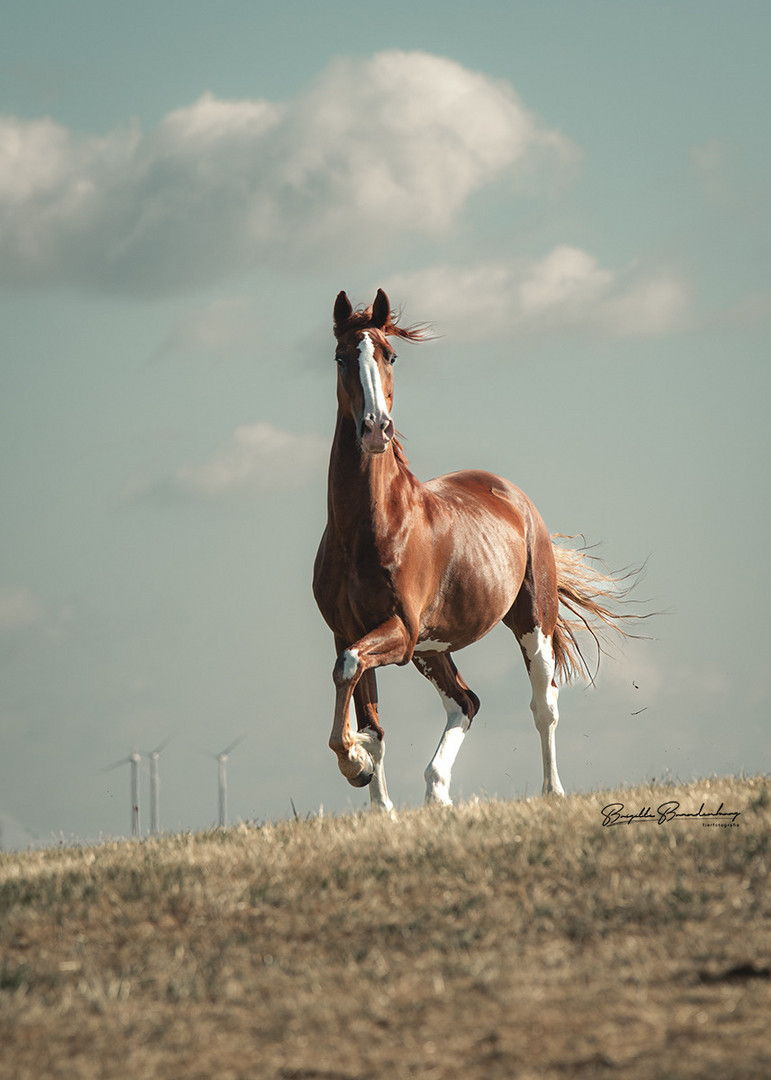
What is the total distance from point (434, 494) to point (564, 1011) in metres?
6.31

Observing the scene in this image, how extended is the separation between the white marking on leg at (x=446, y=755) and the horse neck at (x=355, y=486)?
2.23 meters

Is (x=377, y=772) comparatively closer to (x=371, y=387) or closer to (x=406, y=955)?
(x=371, y=387)

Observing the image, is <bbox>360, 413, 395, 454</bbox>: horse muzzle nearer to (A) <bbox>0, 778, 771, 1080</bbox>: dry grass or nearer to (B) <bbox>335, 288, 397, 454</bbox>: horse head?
(B) <bbox>335, 288, 397, 454</bbox>: horse head

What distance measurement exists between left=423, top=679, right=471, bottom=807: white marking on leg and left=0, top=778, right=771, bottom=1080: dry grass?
1.43m

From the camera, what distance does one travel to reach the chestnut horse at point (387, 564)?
8891 millimetres

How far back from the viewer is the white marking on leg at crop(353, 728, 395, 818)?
31.1ft

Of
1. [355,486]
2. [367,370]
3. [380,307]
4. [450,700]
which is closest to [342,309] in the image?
[380,307]

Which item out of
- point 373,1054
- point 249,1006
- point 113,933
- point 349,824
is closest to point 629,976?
point 373,1054

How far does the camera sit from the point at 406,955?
→ 5863mm

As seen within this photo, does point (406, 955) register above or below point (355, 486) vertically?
below

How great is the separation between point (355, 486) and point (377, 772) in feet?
7.62

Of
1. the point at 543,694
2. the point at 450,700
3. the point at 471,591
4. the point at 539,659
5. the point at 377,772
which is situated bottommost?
the point at 377,772

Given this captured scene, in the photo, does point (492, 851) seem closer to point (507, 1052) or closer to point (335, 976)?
point (335, 976)

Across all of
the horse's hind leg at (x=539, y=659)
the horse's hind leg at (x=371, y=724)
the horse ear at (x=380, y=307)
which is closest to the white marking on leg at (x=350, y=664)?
the horse's hind leg at (x=371, y=724)
